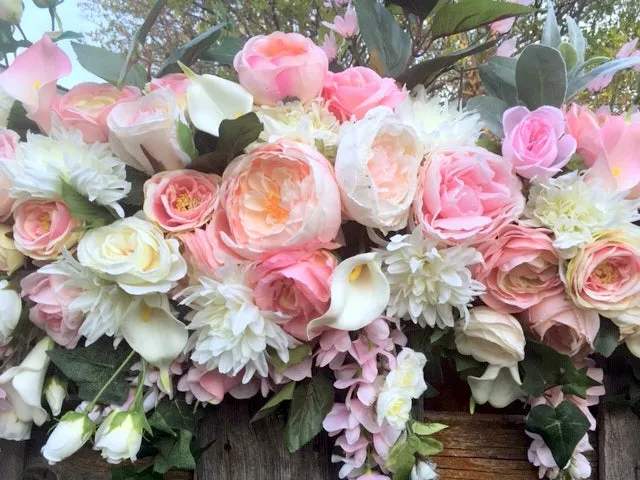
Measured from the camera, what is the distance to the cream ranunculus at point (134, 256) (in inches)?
26.4

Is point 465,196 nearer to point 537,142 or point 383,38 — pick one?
point 537,142

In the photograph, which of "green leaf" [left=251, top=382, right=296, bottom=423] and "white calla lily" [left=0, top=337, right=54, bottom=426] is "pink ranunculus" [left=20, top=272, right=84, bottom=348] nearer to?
"white calla lily" [left=0, top=337, right=54, bottom=426]

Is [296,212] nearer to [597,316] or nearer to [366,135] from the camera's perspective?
[366,135]

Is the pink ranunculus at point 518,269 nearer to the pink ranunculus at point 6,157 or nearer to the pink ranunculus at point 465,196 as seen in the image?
the pink ranunculus at point 465,196

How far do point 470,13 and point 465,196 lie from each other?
1.03 ft

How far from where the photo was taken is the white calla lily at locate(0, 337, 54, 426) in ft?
2.47

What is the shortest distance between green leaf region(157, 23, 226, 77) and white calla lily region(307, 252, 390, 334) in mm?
388

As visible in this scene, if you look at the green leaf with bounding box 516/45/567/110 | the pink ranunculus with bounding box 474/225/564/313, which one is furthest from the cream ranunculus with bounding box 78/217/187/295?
the green leaf with bounding box 516/45/567/110

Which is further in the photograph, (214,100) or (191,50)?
(191,50)

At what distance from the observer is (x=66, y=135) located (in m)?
0.75

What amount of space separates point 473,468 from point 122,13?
3.10 meters

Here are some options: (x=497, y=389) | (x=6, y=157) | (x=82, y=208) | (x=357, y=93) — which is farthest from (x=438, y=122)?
(x=6, y=157)

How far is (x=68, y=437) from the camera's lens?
0.68 m

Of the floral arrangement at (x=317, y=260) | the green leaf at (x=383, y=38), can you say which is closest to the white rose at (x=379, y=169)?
the floral arrangement at (x=317, y=260)
